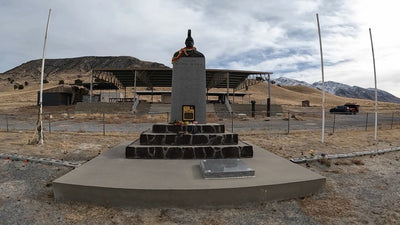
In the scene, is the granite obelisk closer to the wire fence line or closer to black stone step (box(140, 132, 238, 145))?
black stone step (box(140, 132, 238, 145))

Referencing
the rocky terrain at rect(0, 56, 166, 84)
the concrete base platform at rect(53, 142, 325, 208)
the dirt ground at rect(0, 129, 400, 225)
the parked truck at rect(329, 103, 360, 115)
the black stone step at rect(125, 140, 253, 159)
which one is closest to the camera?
the dirt ground at rect(0, 129, 400, 225)

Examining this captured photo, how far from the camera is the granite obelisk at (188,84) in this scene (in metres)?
7.46

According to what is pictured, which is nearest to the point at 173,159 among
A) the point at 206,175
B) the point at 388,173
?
the point at 206,175

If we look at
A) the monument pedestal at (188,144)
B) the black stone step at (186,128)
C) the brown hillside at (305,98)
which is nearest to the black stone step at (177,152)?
the monument pedestal at (188,144)

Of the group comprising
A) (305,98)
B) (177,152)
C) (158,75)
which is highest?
(158,75)

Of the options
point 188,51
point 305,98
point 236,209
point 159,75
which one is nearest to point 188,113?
point 188,51

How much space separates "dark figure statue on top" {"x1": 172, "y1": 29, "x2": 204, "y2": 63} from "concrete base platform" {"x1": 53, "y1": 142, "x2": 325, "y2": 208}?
423 cm

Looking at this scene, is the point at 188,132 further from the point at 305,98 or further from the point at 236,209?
the point at 305,98

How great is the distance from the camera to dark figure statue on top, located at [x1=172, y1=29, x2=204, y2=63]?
757 centimetres

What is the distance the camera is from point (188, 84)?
7.52m

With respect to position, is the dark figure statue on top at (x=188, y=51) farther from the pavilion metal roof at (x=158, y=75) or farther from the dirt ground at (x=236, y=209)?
the pavilion metal roof at (x=158, y=75)

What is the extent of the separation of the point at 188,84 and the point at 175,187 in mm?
4372

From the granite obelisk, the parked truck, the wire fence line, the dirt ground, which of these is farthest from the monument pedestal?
the parked truck

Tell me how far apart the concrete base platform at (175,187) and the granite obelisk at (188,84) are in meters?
2.83
